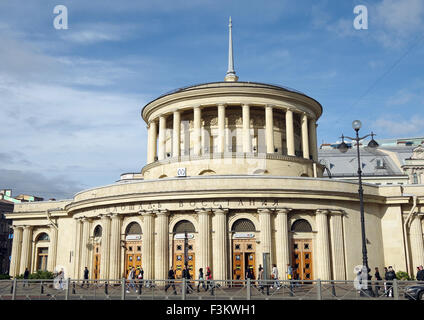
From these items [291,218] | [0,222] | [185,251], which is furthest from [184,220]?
[0,222]

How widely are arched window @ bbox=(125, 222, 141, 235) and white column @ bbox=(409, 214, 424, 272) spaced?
65.4 feet

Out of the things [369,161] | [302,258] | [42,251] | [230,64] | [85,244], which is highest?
[230,64]

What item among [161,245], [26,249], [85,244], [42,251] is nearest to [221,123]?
[161,245]

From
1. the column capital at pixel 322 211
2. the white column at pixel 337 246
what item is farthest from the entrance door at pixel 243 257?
the white column at pixel 337 246

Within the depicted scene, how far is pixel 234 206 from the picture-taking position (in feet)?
95.3

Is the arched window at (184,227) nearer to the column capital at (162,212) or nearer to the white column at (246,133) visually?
the column capital at (162,212)

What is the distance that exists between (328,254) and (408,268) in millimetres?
7214

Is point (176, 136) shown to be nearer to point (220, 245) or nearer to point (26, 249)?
point (220, 245)

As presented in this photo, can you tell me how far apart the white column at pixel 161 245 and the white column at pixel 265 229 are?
6.25m

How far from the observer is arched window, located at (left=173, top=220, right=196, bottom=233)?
1161 inches

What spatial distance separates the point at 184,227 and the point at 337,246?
33.6ft

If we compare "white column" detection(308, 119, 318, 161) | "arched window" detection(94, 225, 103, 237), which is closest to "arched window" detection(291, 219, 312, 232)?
"white column" detection(308, 119, 318, 161)

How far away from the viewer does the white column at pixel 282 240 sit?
28163mm

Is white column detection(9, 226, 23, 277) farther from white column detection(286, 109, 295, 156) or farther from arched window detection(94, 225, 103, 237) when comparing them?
white column detection(286, 109, 295, 156)
